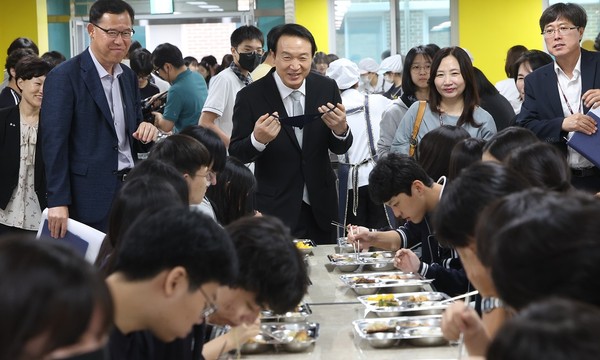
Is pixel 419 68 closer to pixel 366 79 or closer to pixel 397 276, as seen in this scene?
pixel 397 276

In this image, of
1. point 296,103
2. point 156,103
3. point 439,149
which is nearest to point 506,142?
point 439,149

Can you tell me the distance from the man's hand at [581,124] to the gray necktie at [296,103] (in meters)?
1.27

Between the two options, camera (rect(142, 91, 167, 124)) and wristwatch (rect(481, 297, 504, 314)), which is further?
camera (rect(142, 91, 167, 124))

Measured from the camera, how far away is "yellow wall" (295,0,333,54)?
12938 mm

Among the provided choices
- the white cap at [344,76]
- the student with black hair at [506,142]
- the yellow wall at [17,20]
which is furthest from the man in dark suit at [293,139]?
the yellow wall at [17,20]

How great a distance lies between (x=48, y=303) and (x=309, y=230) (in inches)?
143

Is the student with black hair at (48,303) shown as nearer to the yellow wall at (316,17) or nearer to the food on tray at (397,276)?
the food on tray at (397,276)

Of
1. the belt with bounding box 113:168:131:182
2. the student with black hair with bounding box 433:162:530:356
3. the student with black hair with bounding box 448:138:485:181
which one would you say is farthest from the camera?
the belt with bounding box 113:168:131:182

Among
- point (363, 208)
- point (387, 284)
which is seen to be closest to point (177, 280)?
point (387, 284)

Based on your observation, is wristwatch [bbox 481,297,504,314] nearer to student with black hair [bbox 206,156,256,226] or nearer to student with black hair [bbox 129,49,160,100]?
student with black hair [bbox 206,156,256,226]

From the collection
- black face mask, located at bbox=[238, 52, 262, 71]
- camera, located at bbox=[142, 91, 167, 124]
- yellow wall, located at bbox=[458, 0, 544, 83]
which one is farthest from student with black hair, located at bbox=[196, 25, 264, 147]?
yellow wall, located at bbox=[458, 0, 544, 83]

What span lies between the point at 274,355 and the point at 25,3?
1137 cm

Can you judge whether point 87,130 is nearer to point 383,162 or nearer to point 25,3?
point 383,162

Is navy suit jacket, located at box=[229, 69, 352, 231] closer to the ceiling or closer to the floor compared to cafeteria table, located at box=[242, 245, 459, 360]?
closer to the ceiling
